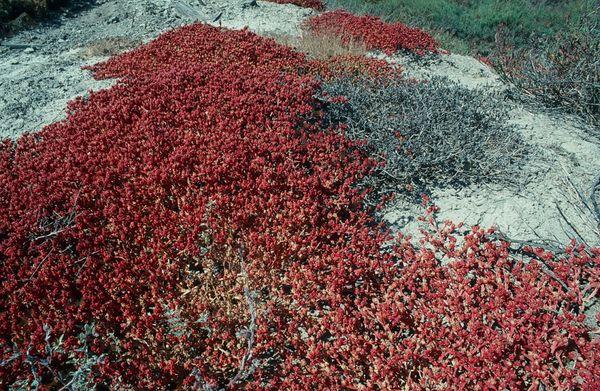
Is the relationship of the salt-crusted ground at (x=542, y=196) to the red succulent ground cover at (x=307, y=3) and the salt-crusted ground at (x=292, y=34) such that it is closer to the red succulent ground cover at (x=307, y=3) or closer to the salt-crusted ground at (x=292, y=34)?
the salt-crusted ground at (x=292, y=34)

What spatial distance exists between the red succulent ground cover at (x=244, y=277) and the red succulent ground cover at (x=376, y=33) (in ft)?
19.8

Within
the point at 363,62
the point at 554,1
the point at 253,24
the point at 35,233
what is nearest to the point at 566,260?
the point at 35,233

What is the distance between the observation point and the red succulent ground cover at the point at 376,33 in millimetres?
10523

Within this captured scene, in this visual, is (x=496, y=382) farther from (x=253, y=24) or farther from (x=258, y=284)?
(x=253, y=24)

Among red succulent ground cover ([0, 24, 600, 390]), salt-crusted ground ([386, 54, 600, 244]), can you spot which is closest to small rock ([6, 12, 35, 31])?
red succulent ground cover ([0, 24, 600, 390])

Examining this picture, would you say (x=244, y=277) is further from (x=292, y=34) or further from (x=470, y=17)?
(x=470, y=17)

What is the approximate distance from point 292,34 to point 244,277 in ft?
30.5

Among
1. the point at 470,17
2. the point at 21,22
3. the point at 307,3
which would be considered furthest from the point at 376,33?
the point at 21,22

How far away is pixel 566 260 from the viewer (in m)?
4.10

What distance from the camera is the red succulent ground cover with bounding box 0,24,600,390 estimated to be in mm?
3357

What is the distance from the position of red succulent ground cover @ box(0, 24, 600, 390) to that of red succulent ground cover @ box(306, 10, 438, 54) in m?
6.05

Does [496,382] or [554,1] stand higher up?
[496,382]

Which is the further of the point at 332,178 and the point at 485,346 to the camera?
the point at 332,178

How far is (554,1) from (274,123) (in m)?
22.4
